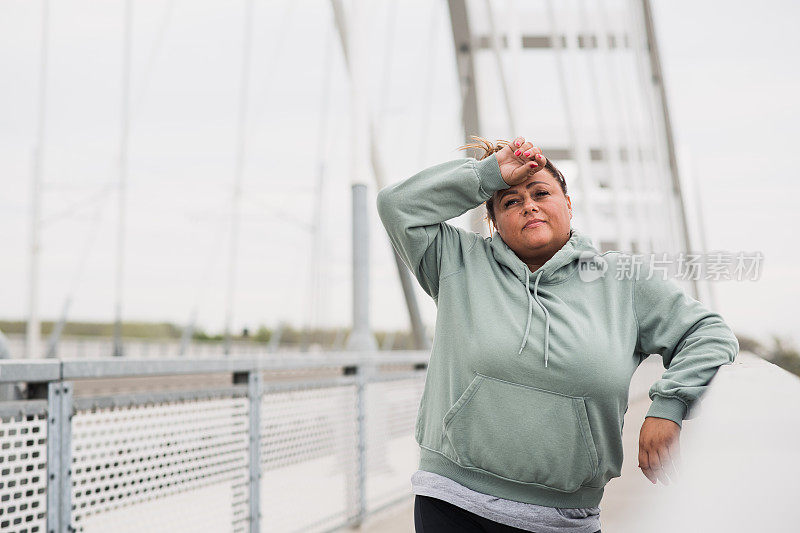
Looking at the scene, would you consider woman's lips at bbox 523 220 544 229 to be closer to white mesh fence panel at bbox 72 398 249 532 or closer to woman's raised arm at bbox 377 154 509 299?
woman's raised arm at bbox 377 154 509 299

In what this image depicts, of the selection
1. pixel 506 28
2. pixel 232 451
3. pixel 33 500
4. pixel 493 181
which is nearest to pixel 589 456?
pixel 493 181

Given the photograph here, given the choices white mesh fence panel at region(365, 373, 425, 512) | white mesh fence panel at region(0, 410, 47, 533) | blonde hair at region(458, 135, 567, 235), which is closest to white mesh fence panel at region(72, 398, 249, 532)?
white mesh fence panel at region(0, 410, 47, 533)

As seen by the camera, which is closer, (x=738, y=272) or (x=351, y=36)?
(x=738, y=272)

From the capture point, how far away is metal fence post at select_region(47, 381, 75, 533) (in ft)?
7.41

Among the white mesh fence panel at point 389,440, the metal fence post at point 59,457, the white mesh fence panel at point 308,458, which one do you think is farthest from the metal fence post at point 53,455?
the white mesh fence panel at point 389,440

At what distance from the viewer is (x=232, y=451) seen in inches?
126

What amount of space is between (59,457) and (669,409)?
1.64m

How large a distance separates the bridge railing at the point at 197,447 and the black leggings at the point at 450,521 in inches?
43.7

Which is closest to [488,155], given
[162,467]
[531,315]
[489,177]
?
[489,177]

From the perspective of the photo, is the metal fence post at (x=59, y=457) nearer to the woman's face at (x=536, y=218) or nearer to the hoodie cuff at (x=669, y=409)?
the woman's face at (x=536, y=218)

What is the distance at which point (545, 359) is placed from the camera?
61.0 inches

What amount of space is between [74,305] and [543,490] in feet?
54.8

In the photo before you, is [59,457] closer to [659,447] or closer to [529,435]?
[529,435]

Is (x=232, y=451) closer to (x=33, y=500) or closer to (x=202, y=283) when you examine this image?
(x=33, y=500)
